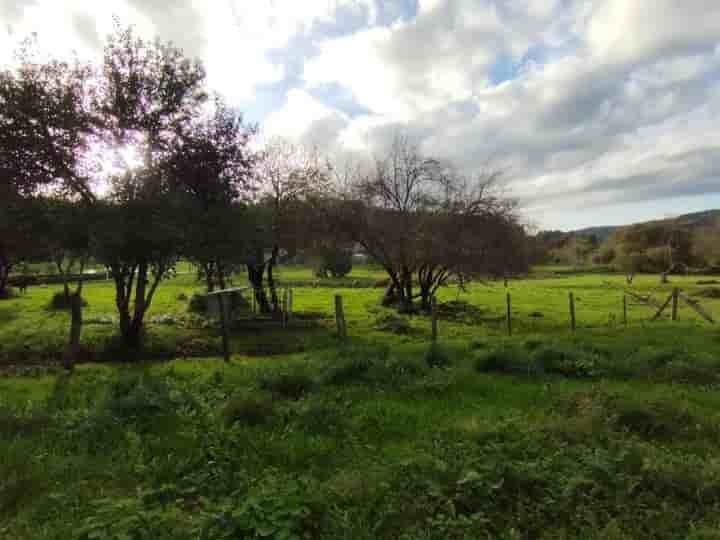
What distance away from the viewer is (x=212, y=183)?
56.6 feet

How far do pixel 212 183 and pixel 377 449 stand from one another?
1444 cm

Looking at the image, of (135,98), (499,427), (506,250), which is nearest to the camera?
(499,427)

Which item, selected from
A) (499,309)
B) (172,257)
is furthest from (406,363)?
(499,309)

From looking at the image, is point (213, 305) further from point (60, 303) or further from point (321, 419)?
point (321, 419)

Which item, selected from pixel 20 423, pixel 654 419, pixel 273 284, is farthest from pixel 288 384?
pixel 273 284

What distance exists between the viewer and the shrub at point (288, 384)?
320 inches

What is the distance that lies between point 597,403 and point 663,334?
1171 cm

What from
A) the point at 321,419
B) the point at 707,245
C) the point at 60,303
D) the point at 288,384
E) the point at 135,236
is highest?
the point at 135,236

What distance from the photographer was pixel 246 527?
12.3 feet

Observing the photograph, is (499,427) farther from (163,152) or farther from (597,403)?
(163,152)

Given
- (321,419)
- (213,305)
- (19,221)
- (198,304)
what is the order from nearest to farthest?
(321,419) < (19,221) < (213,305) < (198,304)

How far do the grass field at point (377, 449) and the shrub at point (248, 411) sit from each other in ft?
0.10

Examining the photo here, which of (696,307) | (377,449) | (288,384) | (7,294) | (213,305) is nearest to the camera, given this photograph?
(377,449)

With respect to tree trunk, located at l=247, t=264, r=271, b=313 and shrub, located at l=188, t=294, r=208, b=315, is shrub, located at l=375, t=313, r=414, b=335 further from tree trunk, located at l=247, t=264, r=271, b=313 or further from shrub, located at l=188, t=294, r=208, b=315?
shrub, located at l=188, t=294, r=208, b=315
